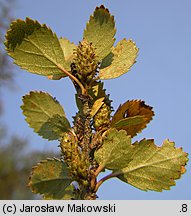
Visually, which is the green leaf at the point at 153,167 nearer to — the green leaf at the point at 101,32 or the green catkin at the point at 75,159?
the green catkin at the point at 75,159

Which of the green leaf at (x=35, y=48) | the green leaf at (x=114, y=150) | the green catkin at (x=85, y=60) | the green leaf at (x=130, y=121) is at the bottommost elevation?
the green leaf at (x=114, y=150)

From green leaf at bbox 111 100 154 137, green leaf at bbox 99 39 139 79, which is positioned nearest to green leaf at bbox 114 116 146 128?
green leaf at bbox 111 100 154 137

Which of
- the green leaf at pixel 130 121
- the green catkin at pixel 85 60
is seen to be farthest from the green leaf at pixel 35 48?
the green leaf at pixel 130 121

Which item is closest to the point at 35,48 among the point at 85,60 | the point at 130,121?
the point at 85,60

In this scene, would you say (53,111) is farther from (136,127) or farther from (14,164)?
(14,164)

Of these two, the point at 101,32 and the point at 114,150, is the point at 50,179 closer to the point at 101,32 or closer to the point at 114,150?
the point at 114,150
